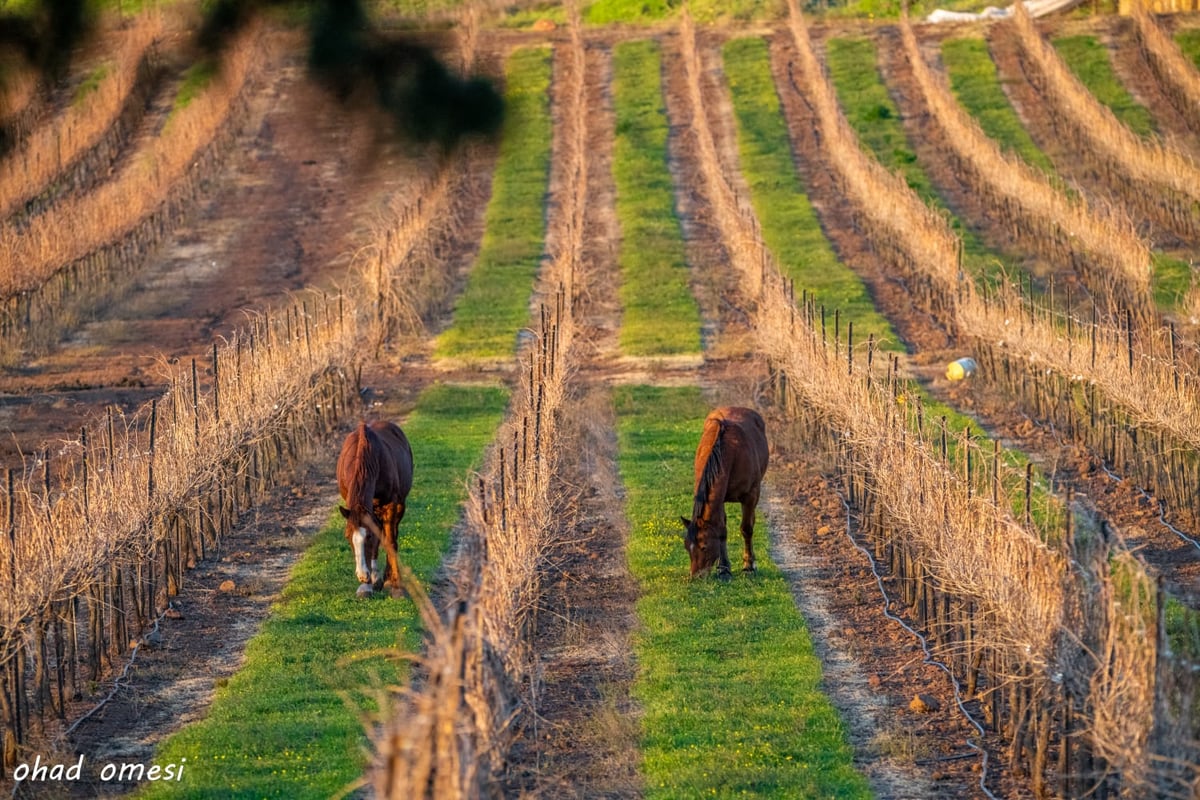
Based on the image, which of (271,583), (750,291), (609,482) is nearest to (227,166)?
(750,291)

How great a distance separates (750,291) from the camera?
26750 mm

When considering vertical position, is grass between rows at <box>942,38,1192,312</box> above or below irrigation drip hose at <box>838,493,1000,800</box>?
above

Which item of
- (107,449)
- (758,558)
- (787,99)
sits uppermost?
(787,99)

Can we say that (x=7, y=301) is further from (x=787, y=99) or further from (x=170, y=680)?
(x=787, y=99)

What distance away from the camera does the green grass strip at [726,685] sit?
9.34 meters

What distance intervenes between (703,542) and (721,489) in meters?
0.46

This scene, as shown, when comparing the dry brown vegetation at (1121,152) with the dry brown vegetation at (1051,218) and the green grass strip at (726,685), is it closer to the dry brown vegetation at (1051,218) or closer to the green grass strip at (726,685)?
the dry brown vegetation at (1051,218)

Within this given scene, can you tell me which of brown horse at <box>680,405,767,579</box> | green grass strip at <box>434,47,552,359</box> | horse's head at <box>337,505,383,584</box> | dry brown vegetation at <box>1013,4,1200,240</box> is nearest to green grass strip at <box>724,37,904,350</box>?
green grass strip at <box>434,47,552,359</box>

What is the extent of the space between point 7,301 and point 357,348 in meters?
5.89

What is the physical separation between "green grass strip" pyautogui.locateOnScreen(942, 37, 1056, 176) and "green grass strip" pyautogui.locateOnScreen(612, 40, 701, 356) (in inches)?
315

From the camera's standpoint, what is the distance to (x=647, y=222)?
3600 centimetres

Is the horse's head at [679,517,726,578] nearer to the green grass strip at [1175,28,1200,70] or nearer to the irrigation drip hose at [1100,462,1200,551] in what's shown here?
the irrigation drip hose at [1100,462,1200,551]

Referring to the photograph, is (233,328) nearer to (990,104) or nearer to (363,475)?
(363,475)

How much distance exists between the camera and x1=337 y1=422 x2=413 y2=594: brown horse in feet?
43.4
